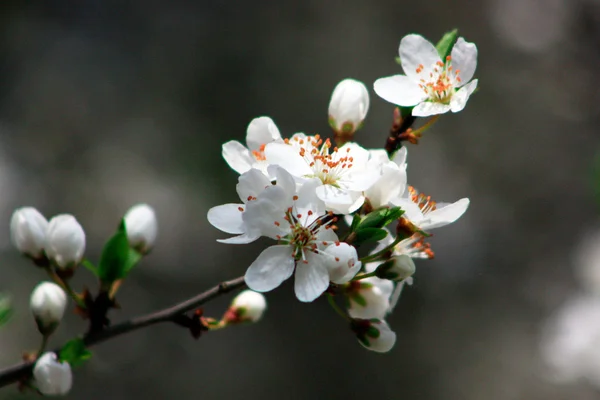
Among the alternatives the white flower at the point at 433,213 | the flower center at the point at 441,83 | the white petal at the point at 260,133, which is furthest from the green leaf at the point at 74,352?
the flower center at the point at 441,83

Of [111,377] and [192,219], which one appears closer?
[111,377]

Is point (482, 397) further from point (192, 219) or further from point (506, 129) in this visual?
point (192, 219)

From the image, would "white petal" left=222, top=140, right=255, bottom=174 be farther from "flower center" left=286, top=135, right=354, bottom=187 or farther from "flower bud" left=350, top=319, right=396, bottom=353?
"flower bud" left=350, top=319, right=396, bottom=353

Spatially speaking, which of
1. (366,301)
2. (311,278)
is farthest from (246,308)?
(311,278)

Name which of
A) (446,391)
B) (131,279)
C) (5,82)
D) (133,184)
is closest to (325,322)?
(446,391)

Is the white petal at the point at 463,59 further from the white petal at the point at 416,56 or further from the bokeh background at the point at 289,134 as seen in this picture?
the bokeh background at the point at 289,134

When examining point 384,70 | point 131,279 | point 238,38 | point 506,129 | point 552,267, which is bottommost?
point 552,267
